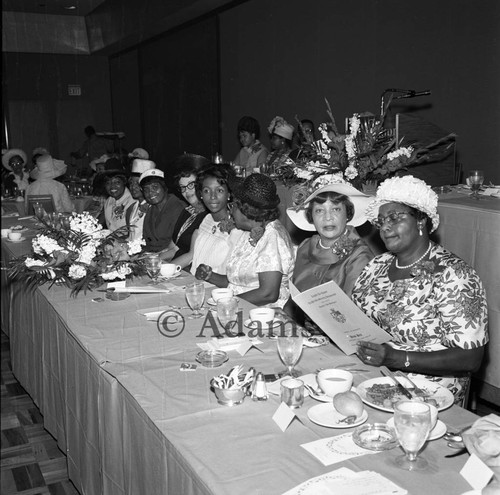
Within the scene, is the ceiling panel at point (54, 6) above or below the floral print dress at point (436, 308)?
above

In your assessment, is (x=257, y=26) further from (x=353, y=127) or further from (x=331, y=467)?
(x=331, y=467)

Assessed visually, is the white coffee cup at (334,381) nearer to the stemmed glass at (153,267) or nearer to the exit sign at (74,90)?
the stemmed glass at (153,267)

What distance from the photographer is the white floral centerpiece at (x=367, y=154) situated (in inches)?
161

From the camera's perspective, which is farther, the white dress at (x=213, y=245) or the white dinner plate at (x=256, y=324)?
the white dress at (x=213, y=245)

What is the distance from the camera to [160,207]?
15.6 ft

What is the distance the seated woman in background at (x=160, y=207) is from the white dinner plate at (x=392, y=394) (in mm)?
3092

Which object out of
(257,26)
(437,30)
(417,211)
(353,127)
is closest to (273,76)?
(257,26)

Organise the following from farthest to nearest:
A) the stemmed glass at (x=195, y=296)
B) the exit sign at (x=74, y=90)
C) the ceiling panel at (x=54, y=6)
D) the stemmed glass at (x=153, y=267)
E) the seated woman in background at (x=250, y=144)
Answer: the exit sign at (x=74, y=90) → the ceiling panel at (x=54, y=6) → the seated woman in background at (x=250, y=144) → the stemmed glass at (x=153, y=267) → the stemmed glass at (x=195, y=296)

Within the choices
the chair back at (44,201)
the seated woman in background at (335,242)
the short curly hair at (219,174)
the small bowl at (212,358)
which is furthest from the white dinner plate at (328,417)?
the chair back at (44,201)

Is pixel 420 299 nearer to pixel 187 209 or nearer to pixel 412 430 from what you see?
pixel 412 430

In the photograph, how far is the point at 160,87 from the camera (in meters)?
12.4

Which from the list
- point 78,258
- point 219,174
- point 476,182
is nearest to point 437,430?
point 78,258

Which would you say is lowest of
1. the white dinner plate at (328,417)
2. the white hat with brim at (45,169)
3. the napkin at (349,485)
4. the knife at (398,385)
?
the white dinner plate at (328,417)

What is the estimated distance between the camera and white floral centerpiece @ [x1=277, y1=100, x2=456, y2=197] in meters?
4.08
